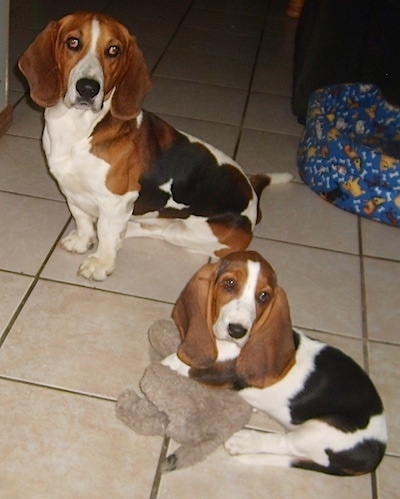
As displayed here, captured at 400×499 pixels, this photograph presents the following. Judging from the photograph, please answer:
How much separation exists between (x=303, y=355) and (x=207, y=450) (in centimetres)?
40

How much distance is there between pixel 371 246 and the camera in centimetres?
297

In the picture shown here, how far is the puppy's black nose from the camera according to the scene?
174 centimetres

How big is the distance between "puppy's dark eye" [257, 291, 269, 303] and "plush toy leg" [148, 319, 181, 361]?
420 millimetres

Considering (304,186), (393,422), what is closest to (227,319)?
(393,422)

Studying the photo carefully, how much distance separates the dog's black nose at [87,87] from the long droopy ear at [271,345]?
837 mm

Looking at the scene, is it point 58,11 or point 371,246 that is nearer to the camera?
point 371,246

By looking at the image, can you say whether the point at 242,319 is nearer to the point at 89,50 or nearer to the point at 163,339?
the point at 163,339

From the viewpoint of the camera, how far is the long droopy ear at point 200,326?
187 centimetres

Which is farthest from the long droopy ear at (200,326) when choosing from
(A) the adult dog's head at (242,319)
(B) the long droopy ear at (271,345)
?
(B) the long droopy ear at (271,345)

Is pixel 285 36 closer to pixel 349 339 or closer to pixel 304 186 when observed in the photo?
pixel 304 186

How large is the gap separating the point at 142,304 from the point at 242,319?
759mm

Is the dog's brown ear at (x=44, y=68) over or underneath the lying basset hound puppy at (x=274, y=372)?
over

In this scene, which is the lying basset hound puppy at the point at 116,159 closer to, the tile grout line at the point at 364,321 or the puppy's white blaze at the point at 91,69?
the puppy's white blaze at the point at 91,69

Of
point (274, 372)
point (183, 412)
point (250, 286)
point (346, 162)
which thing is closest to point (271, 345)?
point (274, 372)
